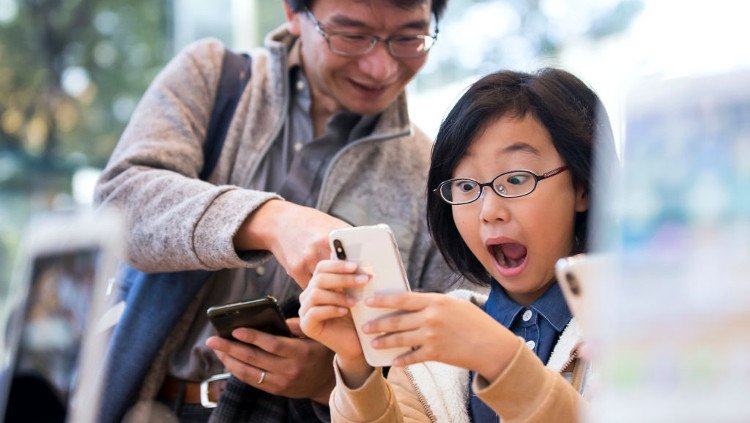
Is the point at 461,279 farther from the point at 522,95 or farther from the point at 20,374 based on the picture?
the point at 20,374

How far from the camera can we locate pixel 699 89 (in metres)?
0.62

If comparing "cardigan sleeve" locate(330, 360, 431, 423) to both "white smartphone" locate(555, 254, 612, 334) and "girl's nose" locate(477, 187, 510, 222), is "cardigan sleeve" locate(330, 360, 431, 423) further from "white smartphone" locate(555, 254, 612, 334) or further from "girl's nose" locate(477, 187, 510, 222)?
"white smartphone" locate(555, 254, 612, 334)

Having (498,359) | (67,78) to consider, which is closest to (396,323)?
(498,359)

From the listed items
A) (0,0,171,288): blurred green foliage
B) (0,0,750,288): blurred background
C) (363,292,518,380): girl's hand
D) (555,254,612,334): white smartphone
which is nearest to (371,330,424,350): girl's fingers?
(363,292,518,380): girl's hand

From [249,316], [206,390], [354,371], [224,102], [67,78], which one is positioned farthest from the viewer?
[67,78]

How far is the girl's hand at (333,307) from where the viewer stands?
1.22 meters

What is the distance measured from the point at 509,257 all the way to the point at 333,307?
1.22 ft

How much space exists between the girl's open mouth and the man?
352mm

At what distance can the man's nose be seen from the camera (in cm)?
186

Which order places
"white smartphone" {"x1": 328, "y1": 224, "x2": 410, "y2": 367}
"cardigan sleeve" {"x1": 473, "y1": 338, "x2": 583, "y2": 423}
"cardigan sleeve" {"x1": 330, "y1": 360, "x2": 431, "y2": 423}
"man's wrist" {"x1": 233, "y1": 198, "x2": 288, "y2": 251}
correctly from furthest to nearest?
"man's wrist" {"x1": 233, "y1": 198, "x2": 288, "y2": 251} < "cardigan sleeve" {"x1": 330, "y1": 360, "x2": 431, "y2": 423} < "white smartphone" {"x1": 328, "y1": 224, "x2": 410, "y2": 367} < "cardigan sleeve" {"x1": 473, "y1": 338, "x2": 583, "y2": 423}

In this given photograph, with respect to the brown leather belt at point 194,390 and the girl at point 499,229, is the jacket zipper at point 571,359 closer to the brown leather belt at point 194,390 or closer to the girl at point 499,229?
the girl at point 499,229

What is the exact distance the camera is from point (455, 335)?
1099 mm

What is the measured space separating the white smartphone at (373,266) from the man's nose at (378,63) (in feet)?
2.29

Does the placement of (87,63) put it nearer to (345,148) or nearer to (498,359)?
(345,148)
